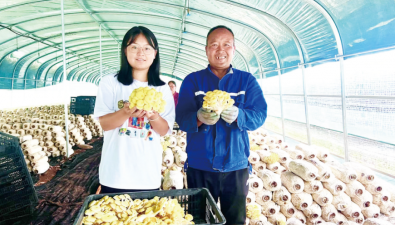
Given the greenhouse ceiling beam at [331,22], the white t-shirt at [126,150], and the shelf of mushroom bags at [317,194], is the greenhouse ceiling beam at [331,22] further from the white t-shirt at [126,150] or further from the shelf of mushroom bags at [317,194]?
the white t-shirt at [126,150]

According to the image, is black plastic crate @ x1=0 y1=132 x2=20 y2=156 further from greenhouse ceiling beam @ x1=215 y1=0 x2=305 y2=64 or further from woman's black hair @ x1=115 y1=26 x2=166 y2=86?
greenhouse ceiling beam @ x1=215 y1=0 x2=305 y2=64

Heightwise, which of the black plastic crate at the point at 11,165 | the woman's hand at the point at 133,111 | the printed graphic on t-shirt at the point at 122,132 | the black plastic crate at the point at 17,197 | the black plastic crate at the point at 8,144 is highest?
the woman's hand at the point at 133,111

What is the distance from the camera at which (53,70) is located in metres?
22.2

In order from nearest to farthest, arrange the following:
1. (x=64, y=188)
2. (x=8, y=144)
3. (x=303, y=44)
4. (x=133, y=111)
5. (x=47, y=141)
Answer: (x=133, y=111) → (x=8, y=144) → (x=64, y=188) → (x=303, y=44) → (x=47, y=141)

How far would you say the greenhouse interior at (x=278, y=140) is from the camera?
3.63m

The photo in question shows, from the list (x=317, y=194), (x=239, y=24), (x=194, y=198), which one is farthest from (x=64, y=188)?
(x=239, y=24)

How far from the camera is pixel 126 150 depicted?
76.9 inches

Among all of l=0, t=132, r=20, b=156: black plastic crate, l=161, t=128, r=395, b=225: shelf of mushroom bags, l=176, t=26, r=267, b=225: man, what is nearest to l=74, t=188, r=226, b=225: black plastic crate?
l=176, t=26, r=267, b=225: man

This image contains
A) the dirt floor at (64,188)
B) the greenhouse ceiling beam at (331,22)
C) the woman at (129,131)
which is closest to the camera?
the woman at (129,131)

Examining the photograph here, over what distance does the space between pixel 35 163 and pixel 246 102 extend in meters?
5.99

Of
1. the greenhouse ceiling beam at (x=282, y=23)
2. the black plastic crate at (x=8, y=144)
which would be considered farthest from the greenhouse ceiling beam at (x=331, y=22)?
the black plastic crate at (x=8, y=144)

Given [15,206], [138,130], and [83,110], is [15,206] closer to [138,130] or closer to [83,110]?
[138,130]

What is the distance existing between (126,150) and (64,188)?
4303 millimetres

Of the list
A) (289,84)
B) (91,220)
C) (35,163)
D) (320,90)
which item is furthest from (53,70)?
(91,220)
